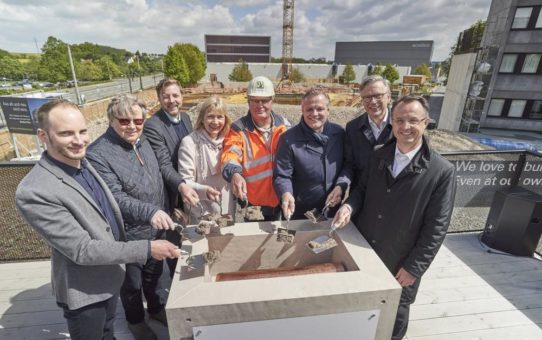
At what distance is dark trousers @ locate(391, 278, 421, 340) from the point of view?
6.95 feet

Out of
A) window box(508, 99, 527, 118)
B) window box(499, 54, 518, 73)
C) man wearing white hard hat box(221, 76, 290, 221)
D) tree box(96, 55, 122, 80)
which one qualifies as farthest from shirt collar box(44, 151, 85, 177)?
tree box(96, 55, 122, 80)

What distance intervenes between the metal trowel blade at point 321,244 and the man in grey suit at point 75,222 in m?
0.78

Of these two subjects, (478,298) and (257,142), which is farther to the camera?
(478,298)

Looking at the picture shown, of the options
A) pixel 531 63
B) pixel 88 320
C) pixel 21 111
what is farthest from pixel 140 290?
pixel 531 63

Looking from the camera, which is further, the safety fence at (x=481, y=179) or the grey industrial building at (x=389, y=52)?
the grey industrial building at (x=389, y=52)

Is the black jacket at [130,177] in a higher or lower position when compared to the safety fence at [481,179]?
higher

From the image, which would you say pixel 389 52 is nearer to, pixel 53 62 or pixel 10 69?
pixel 53 62

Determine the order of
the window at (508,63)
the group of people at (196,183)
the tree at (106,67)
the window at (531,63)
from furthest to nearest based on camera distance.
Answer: the tree at (106,67)
the window at (508,63)
the window at (531,63)
the group of people at (196,183)

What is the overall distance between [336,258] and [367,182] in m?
0.65

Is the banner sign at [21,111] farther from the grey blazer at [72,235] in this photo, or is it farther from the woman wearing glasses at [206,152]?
the grey blazer at [72,235]

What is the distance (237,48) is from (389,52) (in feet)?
138

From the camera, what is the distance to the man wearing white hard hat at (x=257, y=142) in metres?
2.44

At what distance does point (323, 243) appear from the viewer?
5.65 feet

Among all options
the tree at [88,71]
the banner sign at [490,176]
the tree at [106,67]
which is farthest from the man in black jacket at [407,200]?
the tree at [106,67]
